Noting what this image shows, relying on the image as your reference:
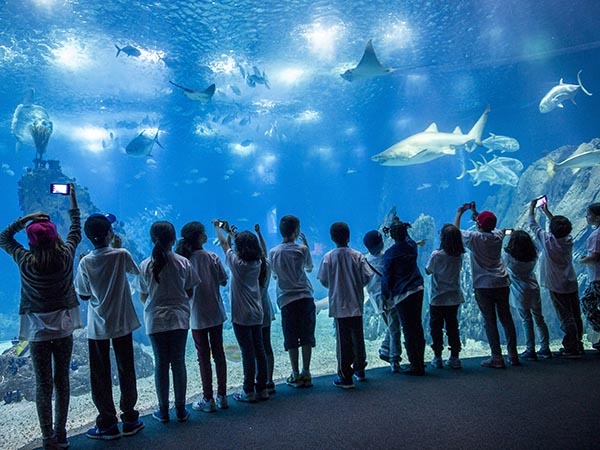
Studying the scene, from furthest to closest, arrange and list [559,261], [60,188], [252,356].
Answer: [559,261] < [252,356] < [60,188]

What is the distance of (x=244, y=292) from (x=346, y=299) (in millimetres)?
1063

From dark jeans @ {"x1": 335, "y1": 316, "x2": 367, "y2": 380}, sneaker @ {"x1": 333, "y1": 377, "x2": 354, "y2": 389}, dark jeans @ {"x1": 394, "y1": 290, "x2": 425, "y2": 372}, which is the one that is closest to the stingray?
dark jeans @ {"x1": 335, "y1": 316, "x2": 367, "y2": 380}

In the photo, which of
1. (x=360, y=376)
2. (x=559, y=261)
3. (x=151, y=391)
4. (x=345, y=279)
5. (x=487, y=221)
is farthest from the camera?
(x=151, y=391)

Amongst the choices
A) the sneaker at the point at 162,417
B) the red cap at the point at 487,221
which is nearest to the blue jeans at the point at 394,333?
the red cap at the point at 487,221

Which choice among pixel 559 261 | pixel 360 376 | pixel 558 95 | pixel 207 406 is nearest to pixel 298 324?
pixel 360 376

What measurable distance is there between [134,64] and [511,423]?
→ 1547cm

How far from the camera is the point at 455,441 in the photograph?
254 cm

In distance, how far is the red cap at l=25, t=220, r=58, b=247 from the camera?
2713 mm

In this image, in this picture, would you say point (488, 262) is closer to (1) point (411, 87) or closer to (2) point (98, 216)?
(2) point (98, 216)

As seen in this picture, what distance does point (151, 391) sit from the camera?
5.65 m

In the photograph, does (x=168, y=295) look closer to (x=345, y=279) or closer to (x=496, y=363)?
(x=345, y=279)

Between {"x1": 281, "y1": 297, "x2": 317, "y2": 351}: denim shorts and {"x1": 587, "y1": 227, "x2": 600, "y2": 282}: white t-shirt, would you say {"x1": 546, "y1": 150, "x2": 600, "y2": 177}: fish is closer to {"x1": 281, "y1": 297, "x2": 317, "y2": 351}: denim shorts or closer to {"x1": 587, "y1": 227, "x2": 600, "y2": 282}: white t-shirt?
{"x1": 587, "y1": 227, "x2": 600, "y2": 282}: white t-shirt

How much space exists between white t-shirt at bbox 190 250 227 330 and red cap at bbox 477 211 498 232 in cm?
303

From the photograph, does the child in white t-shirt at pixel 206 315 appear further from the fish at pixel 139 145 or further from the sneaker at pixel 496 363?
the fish at pixel 139 145
